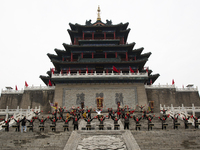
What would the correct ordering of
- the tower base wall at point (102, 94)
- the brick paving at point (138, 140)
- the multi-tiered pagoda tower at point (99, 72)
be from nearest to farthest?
the brick paving at point (138, 140) → the tower base wall at point (102, 94) → the multi-tiered pagoda tower at point (99, 72)

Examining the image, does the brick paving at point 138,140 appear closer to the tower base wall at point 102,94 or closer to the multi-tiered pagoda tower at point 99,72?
the multi-tiered pagoda tower at point 99,72

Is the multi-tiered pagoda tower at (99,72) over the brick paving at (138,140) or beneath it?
over

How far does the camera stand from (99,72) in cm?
3222

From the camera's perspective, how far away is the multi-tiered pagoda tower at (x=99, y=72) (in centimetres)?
2805

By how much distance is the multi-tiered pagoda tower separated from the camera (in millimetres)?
28047

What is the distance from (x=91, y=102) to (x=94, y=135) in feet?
46.3

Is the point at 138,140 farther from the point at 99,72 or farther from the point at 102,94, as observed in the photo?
the point at 99,72

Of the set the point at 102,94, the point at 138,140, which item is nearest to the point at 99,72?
the point at 102,94

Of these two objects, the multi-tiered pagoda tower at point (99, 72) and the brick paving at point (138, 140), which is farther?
the multi-tiered pagoda tower at point (99, 72)

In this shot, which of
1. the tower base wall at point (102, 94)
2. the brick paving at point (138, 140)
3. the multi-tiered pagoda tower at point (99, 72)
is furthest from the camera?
the multi-tiered pagoda tower at point (99, 72)

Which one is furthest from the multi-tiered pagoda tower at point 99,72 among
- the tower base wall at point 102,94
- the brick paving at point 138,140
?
the brick paving at point 138,140

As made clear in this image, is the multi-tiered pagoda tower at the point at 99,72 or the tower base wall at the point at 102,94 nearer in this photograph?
the tower base wall at the point at 102,94

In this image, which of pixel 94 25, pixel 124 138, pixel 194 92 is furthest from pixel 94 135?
pixel 94 25

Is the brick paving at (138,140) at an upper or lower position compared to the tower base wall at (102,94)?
lower
